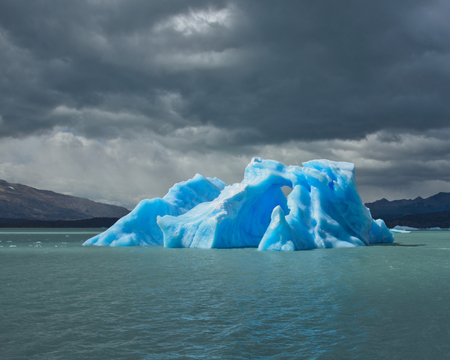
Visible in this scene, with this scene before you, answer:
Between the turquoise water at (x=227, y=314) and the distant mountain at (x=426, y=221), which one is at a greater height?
the turquoise water at (x=227, y=314)

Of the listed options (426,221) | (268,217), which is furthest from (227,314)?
(426,221)

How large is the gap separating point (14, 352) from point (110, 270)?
870cm

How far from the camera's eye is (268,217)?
28.7 meters

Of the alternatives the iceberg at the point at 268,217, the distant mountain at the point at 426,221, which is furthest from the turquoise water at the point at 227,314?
the distant mountain at the point at 426,221

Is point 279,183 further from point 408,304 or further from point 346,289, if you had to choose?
point 408,304

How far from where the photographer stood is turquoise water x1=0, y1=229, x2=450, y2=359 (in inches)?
211

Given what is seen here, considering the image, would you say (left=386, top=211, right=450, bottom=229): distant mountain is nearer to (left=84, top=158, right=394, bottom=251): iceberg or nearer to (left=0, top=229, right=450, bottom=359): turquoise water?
(left=84, top=158, right=394, bottom=251): iceberg

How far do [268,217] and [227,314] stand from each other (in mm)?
21727

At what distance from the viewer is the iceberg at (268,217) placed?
Answer: 22094mm

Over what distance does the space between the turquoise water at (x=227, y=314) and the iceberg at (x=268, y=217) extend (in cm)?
905

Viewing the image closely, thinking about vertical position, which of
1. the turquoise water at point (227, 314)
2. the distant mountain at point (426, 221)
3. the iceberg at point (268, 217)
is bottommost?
the distant mountain at point (426, 221)

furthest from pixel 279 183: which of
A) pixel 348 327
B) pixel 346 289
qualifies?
pixel 348 327

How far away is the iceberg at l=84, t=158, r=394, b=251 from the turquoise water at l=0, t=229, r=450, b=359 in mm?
9054

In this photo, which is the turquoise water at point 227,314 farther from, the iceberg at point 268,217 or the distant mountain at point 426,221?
the distant mountain at point 426,221
